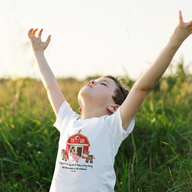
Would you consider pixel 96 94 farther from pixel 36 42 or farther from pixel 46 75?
pixel 36 42

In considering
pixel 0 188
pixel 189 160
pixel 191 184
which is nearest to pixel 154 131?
pixel 189 160

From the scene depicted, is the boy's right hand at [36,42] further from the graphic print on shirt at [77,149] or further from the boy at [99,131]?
the graphic print on shirt at [77,149]

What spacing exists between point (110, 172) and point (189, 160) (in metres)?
1.13

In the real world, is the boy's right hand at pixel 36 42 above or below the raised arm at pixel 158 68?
above

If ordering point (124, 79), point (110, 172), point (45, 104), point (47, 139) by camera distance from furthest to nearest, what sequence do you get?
point (124, 79) → point (45, 104) → point (47, 139) → point (110, 172)

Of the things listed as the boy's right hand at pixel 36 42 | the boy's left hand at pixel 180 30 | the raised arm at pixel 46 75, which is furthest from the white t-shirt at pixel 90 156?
the boy's right hand at pixel 36 42

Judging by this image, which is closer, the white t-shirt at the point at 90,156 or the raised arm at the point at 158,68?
the raised arm at the point at 158,68

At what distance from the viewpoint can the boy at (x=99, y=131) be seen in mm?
1195

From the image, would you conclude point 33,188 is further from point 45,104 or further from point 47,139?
point 45,104

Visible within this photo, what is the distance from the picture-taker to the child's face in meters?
1.56

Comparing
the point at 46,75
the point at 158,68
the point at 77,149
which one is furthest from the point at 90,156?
the point at 46,75

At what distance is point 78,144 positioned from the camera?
141cm

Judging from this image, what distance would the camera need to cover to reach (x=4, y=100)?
3.75 meters

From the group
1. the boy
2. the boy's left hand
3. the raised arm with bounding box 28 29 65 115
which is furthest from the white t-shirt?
the boy's left hand
